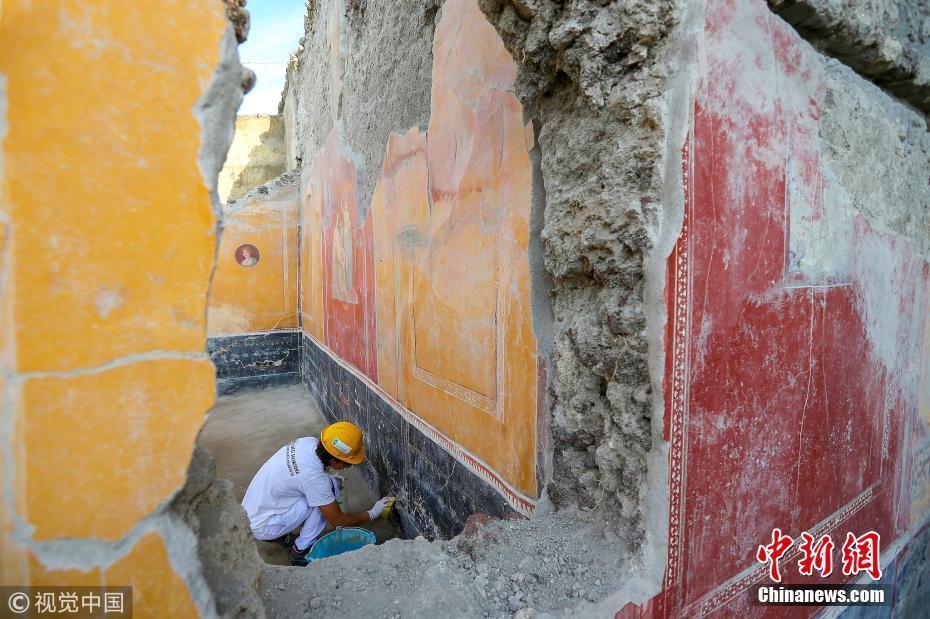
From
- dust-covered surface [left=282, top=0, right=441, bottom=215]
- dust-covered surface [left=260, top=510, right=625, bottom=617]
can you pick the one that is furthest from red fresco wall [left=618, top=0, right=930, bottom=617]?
dust-covered surface [left=282, top=0, right=441, bottom=215]

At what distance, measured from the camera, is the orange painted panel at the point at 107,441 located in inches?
25.3

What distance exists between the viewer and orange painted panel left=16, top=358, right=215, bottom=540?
25.3 inches

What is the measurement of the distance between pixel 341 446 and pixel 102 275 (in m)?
2.03

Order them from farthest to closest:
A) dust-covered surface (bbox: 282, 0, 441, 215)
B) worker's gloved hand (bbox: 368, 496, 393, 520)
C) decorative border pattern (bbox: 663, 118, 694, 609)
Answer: worker's gloved hand (bbox: 368, 496, 393, 520), dust-covered surface (bbox: 282, 0, 441, 215), decorative border pattern (bbox: 663, 118, 694, 609)

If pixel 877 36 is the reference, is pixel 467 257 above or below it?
below

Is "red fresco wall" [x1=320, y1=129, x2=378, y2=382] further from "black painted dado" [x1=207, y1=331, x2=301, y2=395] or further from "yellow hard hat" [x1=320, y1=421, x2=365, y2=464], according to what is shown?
"black painted dado" [x1=207, y1=331, x2=301, y2=395]

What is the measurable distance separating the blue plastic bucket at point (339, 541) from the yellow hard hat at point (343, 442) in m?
0.36

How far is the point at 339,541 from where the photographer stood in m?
2.34

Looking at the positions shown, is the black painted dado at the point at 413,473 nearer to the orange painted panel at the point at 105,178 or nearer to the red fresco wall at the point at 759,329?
the red fresco wall at the point at 759,329

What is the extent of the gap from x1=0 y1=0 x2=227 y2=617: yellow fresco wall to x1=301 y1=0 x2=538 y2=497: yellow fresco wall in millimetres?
991

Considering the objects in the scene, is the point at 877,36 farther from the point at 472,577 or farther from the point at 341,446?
the point at 341,446

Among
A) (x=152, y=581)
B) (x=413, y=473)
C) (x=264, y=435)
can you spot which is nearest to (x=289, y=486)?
(x=413, y=473)

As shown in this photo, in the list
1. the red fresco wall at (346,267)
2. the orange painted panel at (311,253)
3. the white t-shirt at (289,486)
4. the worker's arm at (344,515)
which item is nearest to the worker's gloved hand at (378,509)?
the worker's arm at (344,515)

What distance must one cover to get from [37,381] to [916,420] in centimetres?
291
